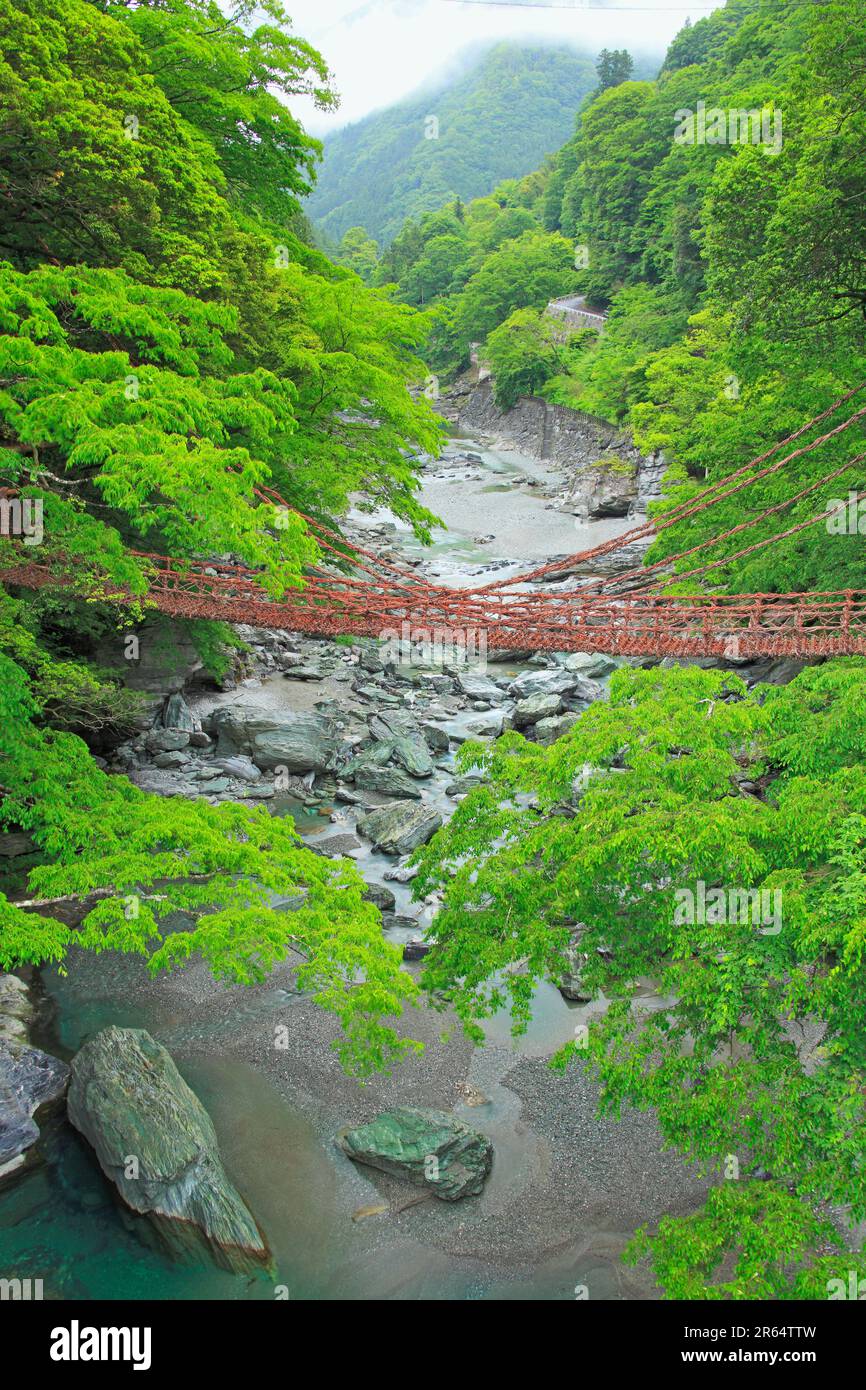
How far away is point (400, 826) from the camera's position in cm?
880

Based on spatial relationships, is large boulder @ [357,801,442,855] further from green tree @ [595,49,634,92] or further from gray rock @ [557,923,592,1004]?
green tree @ [595,49,634,92]

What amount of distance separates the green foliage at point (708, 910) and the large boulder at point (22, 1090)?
284 centimetres

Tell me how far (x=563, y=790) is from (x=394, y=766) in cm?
572

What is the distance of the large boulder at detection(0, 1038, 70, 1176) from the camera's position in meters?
5.00

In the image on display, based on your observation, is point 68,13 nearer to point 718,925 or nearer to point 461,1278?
point 718,925

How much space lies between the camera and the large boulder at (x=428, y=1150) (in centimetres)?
489

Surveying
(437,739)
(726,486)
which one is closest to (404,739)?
(437,739)

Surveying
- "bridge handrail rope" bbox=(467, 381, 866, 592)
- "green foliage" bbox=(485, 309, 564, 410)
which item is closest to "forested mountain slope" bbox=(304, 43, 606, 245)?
"green foliage" bbox=(485, 309, 564, 410)

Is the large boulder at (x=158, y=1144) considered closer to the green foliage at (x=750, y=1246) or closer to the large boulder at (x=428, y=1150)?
the large boulder at (x=428, y=1150)

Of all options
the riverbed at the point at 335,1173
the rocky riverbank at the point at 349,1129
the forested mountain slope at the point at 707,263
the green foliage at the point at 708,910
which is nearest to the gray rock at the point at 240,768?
the rocky riverbank at the point at 349,1129

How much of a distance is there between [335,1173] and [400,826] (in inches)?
162

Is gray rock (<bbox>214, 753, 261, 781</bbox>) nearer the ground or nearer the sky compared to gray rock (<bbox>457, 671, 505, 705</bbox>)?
nearer the ground

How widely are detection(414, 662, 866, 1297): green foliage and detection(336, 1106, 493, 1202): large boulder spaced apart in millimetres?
1074
